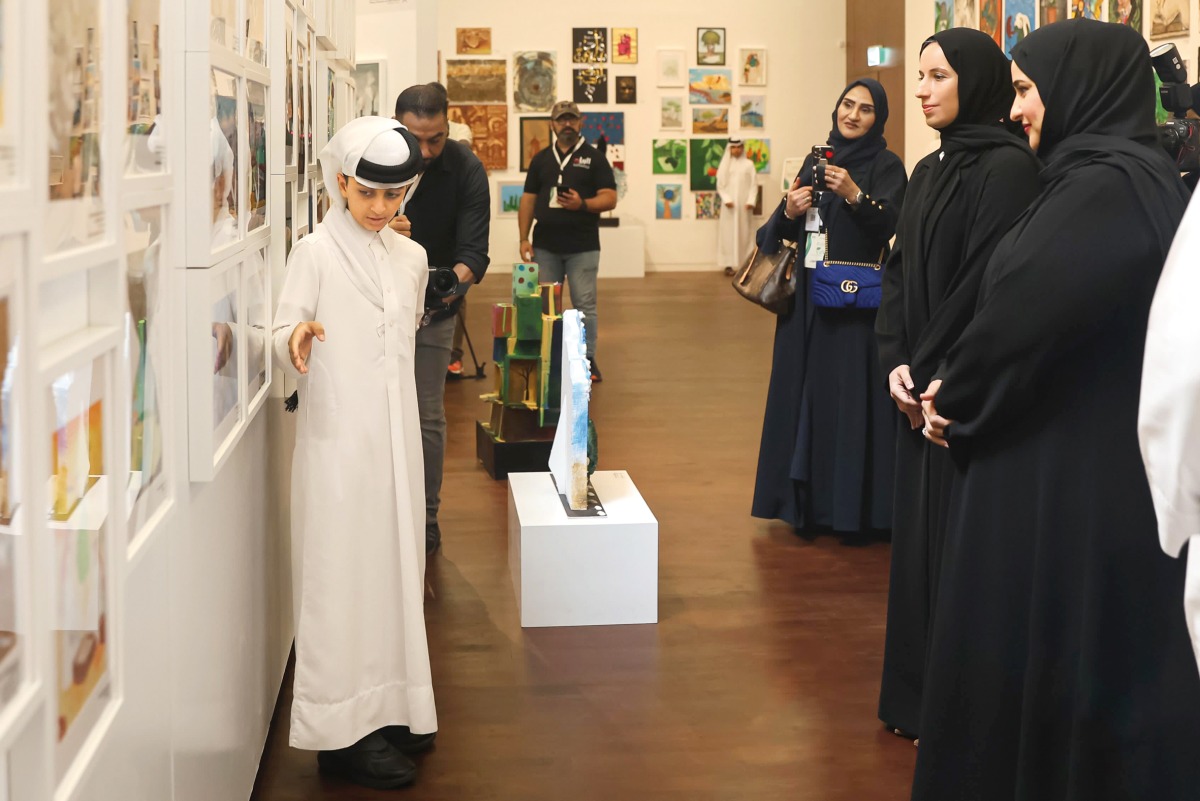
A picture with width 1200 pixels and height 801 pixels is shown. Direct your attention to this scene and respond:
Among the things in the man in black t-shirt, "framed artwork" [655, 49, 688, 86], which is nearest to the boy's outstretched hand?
the man in black t-shirt

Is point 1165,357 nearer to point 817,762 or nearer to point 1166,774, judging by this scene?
point 1166,774

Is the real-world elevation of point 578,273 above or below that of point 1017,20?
below

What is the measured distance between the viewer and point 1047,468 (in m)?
2.91

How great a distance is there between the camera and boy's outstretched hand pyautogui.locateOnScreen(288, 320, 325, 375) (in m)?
3.31

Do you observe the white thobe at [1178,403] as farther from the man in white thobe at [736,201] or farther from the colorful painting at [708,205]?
the colorful painting at [708,205]

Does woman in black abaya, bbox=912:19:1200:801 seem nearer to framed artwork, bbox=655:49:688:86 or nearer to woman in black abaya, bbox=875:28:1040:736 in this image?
woman in black abaya, bbox=875:28:1040:736

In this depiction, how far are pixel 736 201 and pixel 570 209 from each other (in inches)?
414

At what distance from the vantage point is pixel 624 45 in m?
20.2

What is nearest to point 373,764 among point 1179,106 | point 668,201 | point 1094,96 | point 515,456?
point 1094,96

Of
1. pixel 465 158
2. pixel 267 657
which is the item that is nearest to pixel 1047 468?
pixel 267 657

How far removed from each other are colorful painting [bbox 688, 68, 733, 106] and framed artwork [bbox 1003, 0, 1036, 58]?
9.30 m

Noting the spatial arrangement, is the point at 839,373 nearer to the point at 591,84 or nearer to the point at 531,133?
the point at 531,133

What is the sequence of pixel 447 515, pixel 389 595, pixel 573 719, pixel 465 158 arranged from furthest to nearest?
pixel 447 515, pixel 465 158, pixel 573 719, pixel 389 595

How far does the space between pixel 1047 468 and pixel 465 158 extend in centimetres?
357
